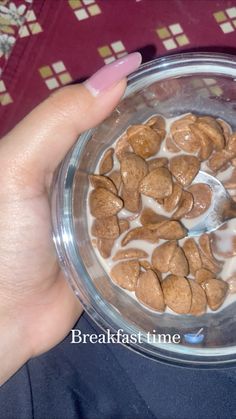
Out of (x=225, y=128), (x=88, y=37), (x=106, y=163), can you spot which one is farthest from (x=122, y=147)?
(x=88, y=37)

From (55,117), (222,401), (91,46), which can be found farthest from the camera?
(91,46)

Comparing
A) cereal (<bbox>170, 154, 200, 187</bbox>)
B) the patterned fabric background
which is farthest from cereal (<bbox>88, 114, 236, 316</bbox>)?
the patterned fabric background

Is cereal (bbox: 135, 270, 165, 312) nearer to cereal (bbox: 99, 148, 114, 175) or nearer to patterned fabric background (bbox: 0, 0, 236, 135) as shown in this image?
A: cereal (bbox: 99, 148, 114, 175)

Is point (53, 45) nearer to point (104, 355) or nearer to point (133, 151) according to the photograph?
point (133, 151)

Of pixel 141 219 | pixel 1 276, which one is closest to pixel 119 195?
pixel 141 219

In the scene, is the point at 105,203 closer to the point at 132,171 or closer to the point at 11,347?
the point at 132,171

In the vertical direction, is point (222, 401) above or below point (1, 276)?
below
